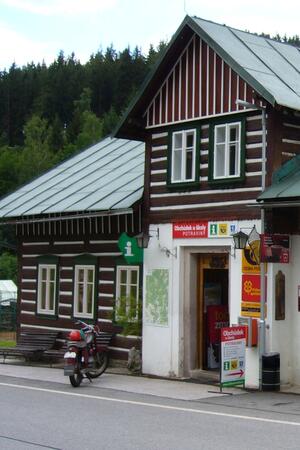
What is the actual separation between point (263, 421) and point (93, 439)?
285cm

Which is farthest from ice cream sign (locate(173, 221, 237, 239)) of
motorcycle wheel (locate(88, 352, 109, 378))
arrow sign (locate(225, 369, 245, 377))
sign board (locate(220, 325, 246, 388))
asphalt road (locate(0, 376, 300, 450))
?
asphalt road (locate(0, 376, 300, 450))

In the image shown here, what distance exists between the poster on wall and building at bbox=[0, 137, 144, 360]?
0.56m

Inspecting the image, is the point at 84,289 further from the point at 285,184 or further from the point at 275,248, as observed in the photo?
the point at 285,184

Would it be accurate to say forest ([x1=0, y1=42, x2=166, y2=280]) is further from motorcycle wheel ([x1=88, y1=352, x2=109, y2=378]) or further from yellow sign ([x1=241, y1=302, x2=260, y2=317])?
yellow sign ([x1=241, y1=302, x2=260, y2=317])

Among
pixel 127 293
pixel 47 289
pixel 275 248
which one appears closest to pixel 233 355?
pixel 275 248

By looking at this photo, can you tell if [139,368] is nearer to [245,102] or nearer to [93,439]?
[245,102]

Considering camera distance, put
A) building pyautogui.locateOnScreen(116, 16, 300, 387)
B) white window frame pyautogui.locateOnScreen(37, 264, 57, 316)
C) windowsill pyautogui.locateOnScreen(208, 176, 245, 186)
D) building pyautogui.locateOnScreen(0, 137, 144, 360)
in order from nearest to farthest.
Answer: building pyautogui.locateOnScreen(116, 16, 300, 387), windowsill pyautogui.locateOnScreen(208, 176, 245, 186), building pyautogui.locateOnScreen(0, 137, 144, 360), white window frame pyautogui.locateOnScreen(37, 264, 57, 316)

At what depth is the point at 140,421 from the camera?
1096cm

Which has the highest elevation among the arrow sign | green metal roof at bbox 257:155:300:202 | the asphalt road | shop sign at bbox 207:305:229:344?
green metal roof at bbox 257:155:300:202

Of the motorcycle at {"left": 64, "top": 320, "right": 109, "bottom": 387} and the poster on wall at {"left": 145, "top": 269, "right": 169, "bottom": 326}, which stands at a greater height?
the poster on wall at {"left": 145, "top": 269, "right": 169, "bottom": 326}

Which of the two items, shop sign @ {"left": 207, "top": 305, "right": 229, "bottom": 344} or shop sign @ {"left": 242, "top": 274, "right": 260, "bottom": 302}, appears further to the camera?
shop sign @ {"left": 207, "top": 305, "right": 229, "bottom": 344}

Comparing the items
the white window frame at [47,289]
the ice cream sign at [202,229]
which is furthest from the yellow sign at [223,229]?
the white window frame at [47,289]

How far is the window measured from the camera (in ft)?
60.2

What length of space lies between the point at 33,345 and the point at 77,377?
20.7 feet
